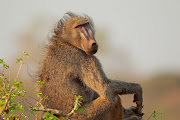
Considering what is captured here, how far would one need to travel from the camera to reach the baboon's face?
5.96 meters

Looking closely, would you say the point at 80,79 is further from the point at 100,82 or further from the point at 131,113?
the point at 131,113

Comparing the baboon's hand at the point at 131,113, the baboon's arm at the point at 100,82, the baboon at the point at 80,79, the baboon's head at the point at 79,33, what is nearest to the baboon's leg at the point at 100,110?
the baboon at the point at 80,79

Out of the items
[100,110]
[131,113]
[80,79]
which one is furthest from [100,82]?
[131,113]

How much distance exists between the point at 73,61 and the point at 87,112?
3.38ft

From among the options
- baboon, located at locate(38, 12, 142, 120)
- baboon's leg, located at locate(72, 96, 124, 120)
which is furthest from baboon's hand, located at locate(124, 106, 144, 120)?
baboon's leg, located at locate(72, 96, 124, 120)

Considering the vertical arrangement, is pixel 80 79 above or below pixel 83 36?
below

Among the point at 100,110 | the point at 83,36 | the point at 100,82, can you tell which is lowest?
the point at 100,110

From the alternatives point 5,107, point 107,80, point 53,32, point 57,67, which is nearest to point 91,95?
point 107,80

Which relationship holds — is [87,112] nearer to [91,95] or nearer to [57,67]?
[91,95]

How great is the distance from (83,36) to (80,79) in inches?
33.7

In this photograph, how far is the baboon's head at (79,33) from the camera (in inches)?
235

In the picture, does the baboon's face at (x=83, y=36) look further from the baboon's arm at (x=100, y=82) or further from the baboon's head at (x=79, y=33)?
the baboon's arm at (x=100, y=82)

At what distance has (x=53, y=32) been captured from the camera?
681 centimetres

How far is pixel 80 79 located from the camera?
620cm
